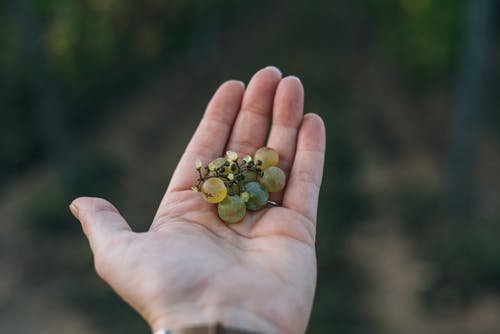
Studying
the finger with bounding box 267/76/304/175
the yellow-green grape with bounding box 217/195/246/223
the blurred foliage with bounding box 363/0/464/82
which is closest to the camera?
the yellow-green grape with bounding box 217/195/246/223

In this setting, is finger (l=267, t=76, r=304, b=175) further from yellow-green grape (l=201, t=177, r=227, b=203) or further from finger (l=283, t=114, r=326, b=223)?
yellow-green grape (l=201, t=177, r=227, b=203)

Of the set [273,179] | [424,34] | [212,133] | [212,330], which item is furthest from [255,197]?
[424,34]

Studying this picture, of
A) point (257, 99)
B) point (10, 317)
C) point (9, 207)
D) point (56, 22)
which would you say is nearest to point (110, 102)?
point (56, 22)

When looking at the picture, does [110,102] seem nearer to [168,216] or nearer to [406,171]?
[406,171]

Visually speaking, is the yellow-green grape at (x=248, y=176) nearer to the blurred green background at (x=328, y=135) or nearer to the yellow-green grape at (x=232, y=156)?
the yellow-green grape at (x=232, y=156)

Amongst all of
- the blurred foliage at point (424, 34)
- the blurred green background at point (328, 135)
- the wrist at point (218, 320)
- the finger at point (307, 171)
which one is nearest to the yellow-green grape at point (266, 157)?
the finger at point (307, 171)

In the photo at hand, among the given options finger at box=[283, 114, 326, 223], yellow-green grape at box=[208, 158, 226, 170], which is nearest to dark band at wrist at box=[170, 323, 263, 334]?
finger at box=[283, 114, 326, 223]
